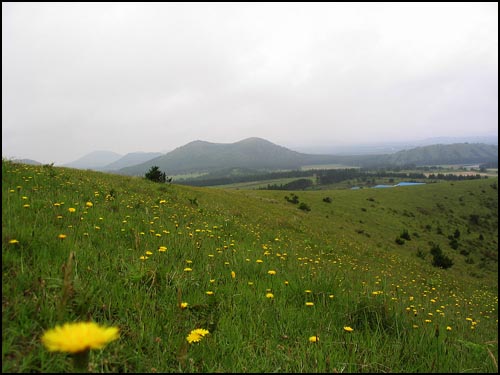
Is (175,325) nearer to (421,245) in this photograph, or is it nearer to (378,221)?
(421,245)

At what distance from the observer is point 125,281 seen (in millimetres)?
3348

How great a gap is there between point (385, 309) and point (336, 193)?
7097cm

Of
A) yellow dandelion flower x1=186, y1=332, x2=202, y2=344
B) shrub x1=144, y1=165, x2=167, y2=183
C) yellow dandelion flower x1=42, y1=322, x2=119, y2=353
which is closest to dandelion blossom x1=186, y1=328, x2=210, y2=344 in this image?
yellow dandelion flower x1=186, y1=332, x2=202, y2=344

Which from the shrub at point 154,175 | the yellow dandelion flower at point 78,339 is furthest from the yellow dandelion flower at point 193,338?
the shrub at point 154,175

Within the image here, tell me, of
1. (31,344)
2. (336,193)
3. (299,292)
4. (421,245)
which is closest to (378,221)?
(421,245)

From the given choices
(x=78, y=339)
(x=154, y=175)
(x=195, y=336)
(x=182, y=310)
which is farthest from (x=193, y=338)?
(x=154, y=175)

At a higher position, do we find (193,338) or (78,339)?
(78,339)

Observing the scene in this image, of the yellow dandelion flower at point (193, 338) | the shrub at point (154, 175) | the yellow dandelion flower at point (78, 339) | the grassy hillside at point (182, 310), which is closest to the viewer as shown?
the yellow dandelion flower at point (78, 339)

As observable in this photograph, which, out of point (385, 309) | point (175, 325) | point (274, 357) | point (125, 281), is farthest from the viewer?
point (385, 309)

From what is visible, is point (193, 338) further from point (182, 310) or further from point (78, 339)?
point (78, 339)

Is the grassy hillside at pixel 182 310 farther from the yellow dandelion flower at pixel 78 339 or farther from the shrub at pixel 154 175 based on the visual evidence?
the shrub at pixel 154 175

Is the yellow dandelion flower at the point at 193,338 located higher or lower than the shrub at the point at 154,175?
lower

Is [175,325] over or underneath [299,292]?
over

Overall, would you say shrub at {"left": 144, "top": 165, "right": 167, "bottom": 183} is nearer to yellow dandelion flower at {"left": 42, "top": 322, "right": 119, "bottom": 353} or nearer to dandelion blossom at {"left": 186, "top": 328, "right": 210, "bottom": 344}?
dandelion blossom at {"left": 186, "top": 328, "right": 210, "bottom": 344}
